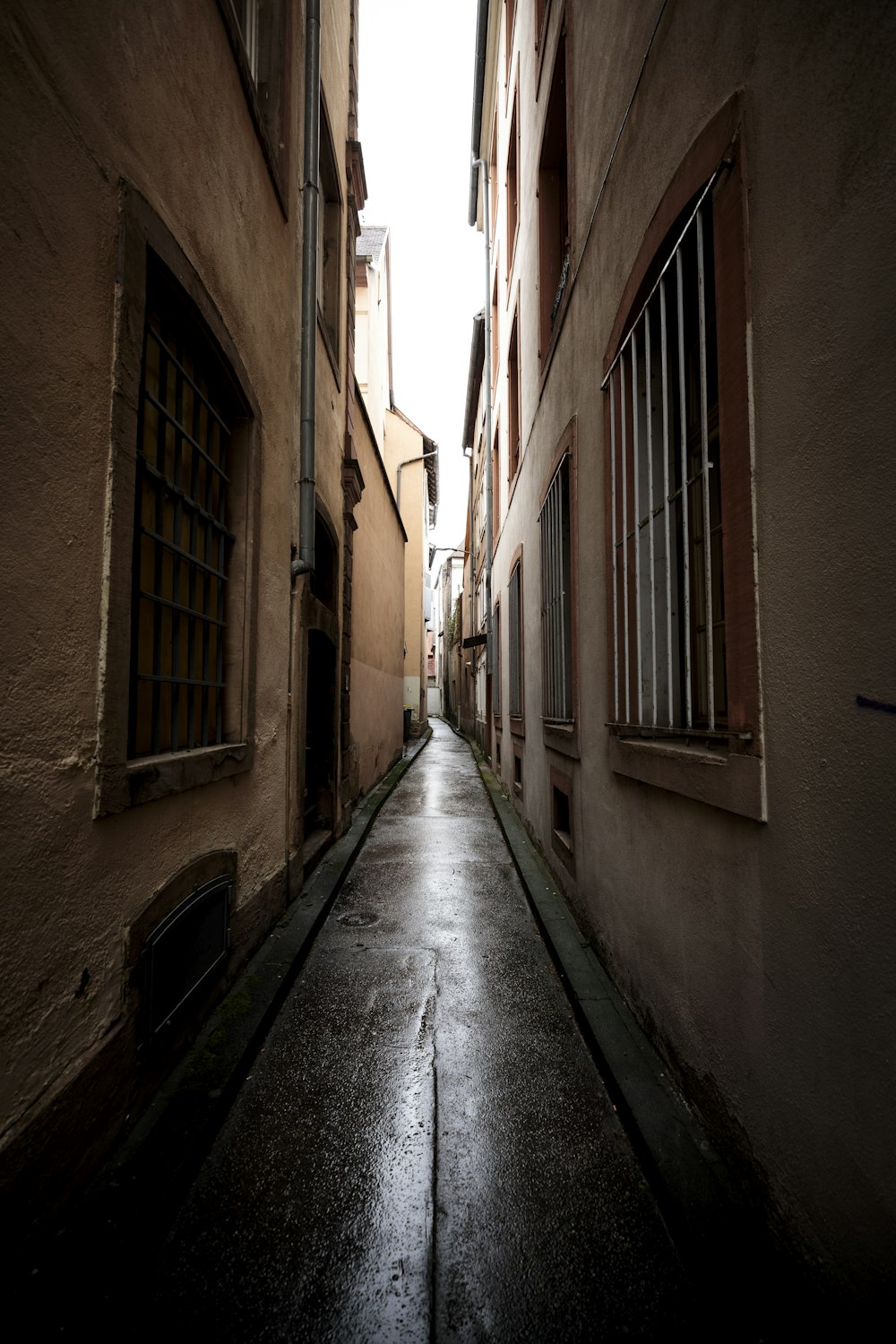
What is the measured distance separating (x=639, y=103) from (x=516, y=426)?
6854 millimetres

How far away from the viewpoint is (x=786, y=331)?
69.2 inches

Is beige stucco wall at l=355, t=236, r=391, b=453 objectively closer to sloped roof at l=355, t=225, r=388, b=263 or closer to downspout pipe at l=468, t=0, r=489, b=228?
sloped roof at l=355, t=225, r=388, b=263

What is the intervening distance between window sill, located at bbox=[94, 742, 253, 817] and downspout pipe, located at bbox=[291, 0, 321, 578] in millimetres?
1960

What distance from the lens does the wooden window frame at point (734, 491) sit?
194cm

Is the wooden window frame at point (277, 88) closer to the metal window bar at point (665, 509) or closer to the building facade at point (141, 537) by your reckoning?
the building facade at point (141, 537)

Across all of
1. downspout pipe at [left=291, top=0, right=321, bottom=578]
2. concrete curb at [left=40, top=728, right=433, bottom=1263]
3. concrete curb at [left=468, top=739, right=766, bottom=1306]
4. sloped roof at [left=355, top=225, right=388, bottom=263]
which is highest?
sloped roof at [left=355, top=225, right=388, bottom=263]

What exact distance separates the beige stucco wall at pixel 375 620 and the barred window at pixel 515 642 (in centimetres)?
230

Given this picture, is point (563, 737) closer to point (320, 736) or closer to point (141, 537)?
point (320, 736)

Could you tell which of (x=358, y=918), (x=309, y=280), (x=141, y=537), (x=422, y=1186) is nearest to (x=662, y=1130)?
(x=422, y=1186)

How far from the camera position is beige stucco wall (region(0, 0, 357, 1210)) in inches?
68.5

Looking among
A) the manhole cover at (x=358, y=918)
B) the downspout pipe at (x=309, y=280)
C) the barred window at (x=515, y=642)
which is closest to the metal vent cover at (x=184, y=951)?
the manhole cover at (x=358, y=918)

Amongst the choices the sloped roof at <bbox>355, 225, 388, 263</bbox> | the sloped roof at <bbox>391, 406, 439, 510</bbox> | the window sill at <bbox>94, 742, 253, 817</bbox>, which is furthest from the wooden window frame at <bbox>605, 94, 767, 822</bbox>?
the sloped roof at <bbox>391, 406, 439, 510</bbox>

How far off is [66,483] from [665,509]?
93.6 inches

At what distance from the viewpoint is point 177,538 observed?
3.01 meters
